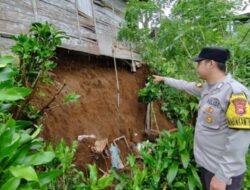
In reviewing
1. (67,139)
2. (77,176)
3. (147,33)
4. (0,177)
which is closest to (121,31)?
(147,33)

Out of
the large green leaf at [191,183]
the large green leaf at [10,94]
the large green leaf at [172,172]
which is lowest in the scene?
the large green leaf at [191,183]

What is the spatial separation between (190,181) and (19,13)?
114 inches

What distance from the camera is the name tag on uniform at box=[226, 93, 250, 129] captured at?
2824 millimetres

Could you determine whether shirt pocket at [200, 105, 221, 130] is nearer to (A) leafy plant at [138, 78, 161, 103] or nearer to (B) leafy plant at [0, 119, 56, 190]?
(B) leafy plant at [0, 119, 56, 190]

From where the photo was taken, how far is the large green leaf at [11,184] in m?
2.07

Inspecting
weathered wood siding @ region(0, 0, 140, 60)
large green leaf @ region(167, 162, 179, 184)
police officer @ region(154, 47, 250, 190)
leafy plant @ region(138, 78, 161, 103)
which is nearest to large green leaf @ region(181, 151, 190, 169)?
large green leaf @ region(167, 162, 179, 184)

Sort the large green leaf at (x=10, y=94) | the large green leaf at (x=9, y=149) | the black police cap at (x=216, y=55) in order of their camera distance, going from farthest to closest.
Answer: the black police cap at (x=216, y=55) < the large green leaf at (x=10, y=94) < the large green leaf at (x=9, y=149)

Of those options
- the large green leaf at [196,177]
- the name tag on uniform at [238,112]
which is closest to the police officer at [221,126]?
the name tag on uniform at [238,112]

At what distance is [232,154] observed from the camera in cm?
286

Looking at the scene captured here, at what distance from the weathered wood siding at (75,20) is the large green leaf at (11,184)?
2.17m

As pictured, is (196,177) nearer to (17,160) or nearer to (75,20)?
(17,160)

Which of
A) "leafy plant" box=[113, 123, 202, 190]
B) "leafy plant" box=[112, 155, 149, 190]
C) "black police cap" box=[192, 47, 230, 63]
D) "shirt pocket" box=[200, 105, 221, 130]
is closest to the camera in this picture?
"shirt pocket" box=[200, 105, 221, 130]

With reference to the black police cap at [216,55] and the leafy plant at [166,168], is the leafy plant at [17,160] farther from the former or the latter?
the black police cap at [216,55]

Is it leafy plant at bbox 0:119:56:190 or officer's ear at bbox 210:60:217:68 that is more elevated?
officer's ear at bbox 210:60:217:68
